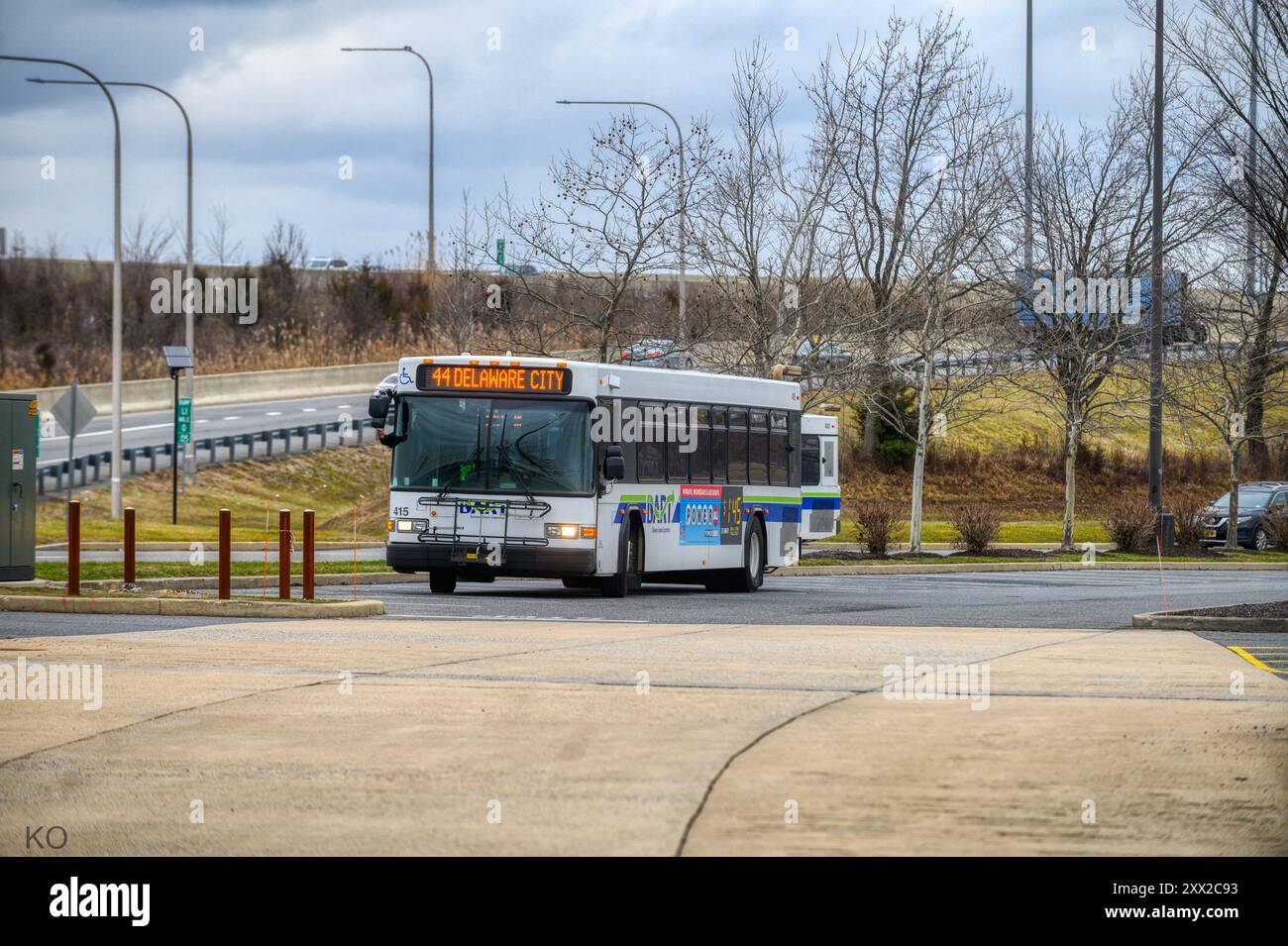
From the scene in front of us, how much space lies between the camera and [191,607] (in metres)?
18.7

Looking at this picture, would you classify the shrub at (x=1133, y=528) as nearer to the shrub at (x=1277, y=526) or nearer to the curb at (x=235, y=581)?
the shrub at (x=1277, y=526)

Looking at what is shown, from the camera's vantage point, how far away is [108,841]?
7.25 meters

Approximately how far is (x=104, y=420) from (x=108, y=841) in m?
50.1

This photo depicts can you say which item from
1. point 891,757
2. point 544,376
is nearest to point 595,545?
point 544,376

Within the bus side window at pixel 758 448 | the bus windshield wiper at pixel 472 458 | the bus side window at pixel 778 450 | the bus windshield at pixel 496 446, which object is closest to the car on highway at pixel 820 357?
the bus side window at pixel 778 450

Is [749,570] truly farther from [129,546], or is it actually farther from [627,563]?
[129,546]

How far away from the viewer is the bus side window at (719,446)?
85.1 feet

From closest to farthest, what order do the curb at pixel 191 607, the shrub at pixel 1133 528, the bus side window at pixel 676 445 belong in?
the curb at pixel 191 607
the bus side window at pixel 676 445
the shrub at pixel 1133 528

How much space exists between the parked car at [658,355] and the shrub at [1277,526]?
1407cm

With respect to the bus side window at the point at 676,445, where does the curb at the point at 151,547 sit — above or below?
below

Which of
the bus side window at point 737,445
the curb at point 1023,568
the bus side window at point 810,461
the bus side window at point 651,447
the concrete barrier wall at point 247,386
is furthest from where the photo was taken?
the concrete barrier wall at point 247,386

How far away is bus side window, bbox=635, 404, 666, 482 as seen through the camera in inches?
953

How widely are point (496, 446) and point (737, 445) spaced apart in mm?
4703
